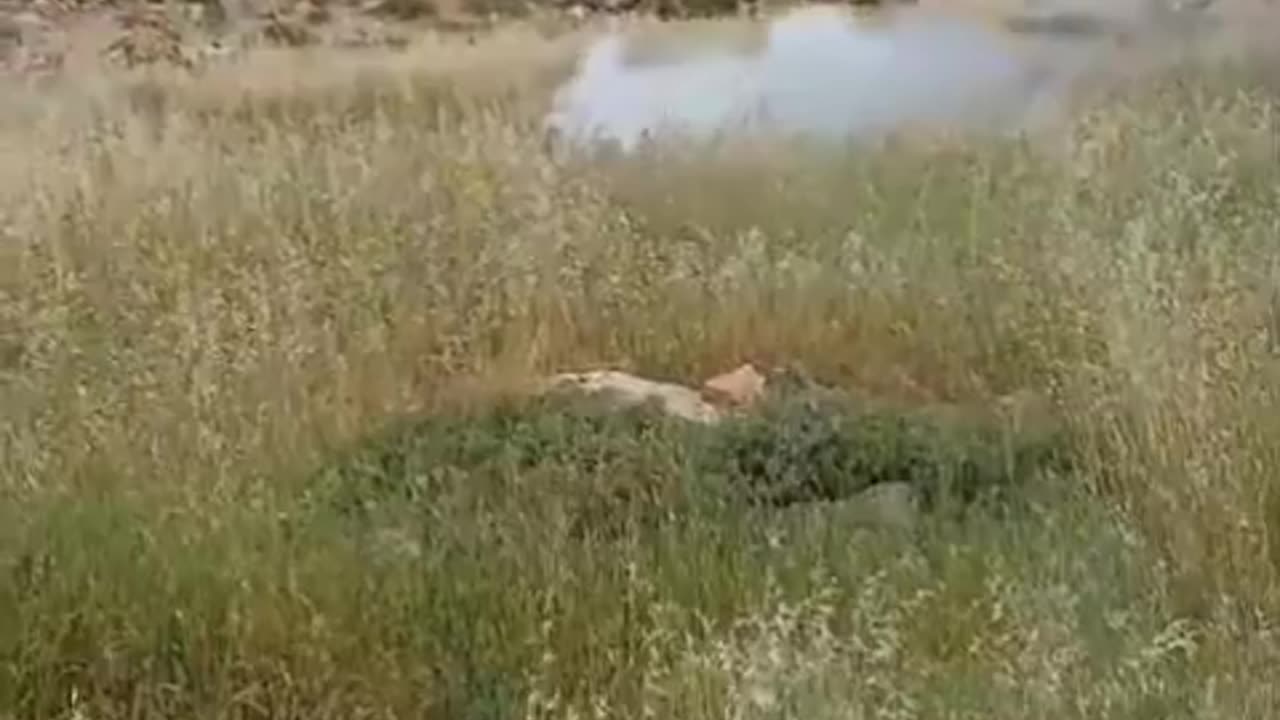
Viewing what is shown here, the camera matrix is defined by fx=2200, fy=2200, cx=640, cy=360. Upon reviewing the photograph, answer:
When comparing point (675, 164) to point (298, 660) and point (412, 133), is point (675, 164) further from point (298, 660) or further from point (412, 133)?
point (298, 660)

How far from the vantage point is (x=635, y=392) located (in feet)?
15.9

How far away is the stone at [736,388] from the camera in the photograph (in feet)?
16.2

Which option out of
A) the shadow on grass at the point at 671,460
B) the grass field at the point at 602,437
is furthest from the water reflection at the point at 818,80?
the shadow on grass at the point at 671,460

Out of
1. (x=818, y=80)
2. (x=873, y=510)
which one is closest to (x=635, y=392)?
(x=873, y=510)

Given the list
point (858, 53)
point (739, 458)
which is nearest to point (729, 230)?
point (739, 458)

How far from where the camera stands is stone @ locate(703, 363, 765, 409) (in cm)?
493

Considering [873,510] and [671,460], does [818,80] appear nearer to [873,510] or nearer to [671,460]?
[671,460]

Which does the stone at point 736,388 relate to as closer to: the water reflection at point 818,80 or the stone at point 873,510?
the stone at point 873,510

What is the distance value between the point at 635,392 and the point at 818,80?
7.59 metres

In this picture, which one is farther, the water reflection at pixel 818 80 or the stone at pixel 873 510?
the water reflection at pixel 818 80

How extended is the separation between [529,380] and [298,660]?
69.7 inches

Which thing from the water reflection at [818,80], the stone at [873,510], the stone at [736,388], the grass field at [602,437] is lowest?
the water reflection at [818,80]

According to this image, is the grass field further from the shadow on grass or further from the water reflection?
the water reflection

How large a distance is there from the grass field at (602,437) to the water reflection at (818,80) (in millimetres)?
2180
